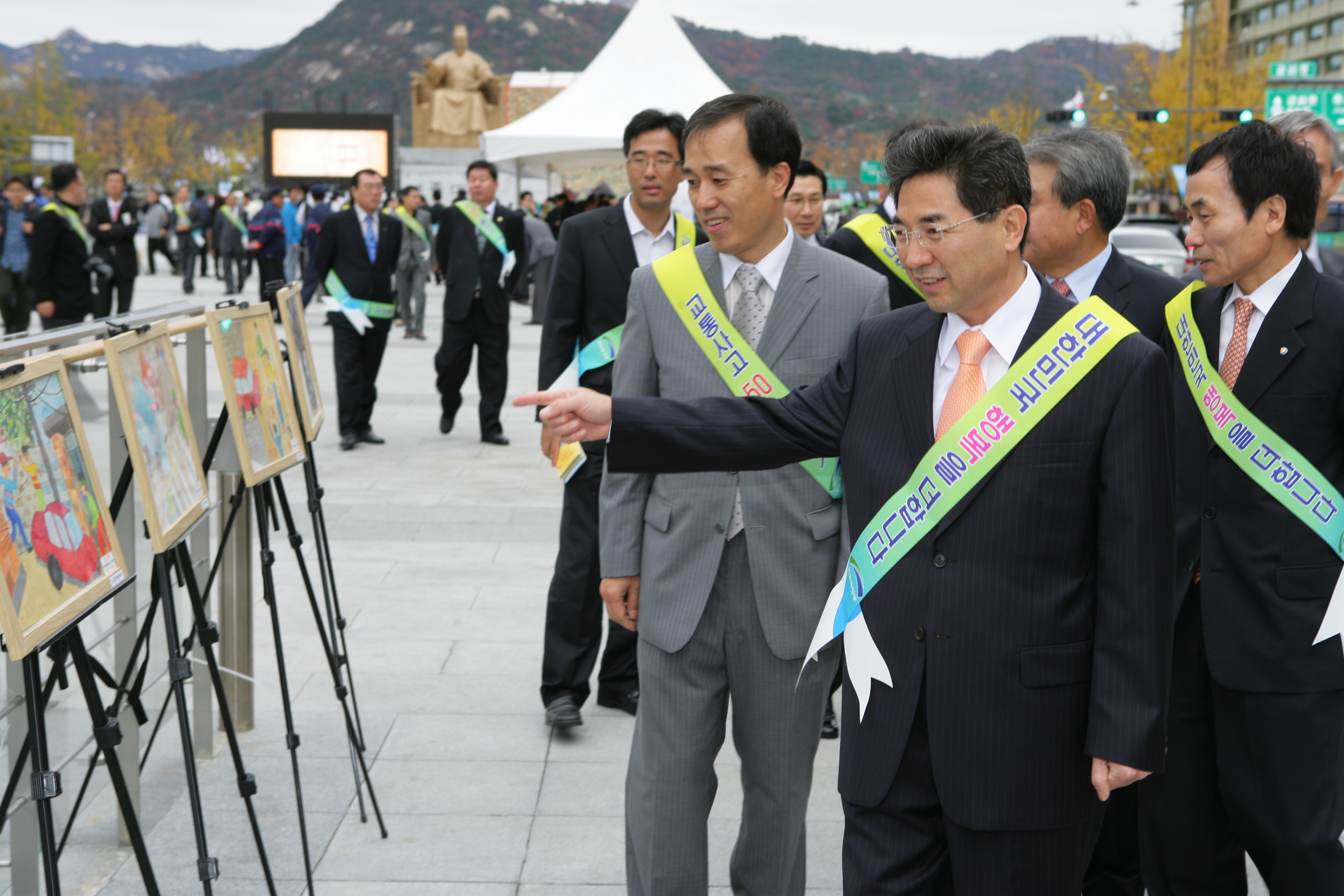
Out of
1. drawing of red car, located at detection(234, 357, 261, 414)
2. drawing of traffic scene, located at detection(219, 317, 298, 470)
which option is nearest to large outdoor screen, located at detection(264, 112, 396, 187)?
drawing of traffic scene, located at detection(219, 317, 298, 470)

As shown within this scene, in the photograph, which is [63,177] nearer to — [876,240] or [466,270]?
[466,270]

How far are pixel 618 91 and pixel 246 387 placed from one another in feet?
47.7

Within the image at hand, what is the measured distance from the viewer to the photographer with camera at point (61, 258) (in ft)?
37.0

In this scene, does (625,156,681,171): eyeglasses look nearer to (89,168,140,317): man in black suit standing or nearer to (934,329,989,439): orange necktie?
(934,329,989,439): orange necktie

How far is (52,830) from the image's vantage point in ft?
7.45

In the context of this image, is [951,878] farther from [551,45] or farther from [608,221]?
[551,45]

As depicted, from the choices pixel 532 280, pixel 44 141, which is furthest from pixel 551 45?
pixel 532 280

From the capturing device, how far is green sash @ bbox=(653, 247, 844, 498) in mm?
2842

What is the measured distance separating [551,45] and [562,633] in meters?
148

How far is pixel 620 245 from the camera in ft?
14.2

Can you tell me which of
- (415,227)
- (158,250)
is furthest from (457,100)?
(415,227)

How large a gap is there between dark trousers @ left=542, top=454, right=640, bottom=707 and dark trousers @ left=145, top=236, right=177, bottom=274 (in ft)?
88.0

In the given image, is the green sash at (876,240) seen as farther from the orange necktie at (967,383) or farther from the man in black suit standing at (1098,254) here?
the orange necktie at (967,383)

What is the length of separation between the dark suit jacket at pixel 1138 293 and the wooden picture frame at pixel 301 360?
7.58 ft
